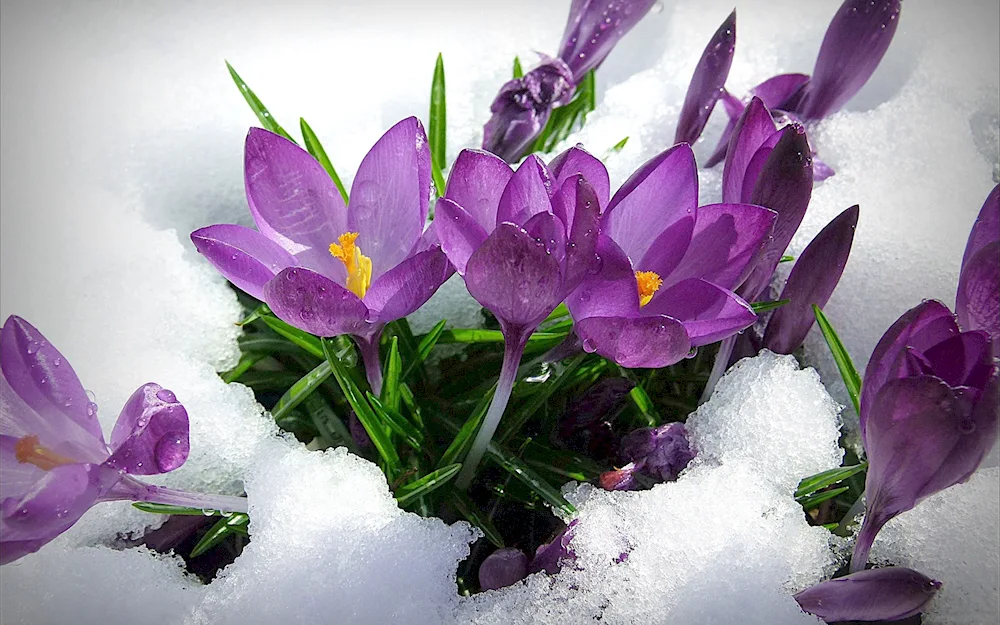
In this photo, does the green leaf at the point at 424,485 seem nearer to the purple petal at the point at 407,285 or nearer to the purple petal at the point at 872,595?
the purple petal at the point at 407,285

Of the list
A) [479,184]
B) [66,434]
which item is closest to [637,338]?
[479,184]

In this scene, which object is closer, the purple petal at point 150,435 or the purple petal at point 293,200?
the purple petal at point 150,435

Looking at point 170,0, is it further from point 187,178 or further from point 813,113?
point 813,113

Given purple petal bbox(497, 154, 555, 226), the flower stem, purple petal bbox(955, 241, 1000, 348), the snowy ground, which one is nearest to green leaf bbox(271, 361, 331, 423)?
the snowy ground

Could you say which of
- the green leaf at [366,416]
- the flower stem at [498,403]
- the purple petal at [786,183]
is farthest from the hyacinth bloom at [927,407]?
the green leaf at [366,416]

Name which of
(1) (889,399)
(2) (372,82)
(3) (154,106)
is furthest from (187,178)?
(1) (889,399)

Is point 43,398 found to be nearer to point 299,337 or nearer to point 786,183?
point 299,337
